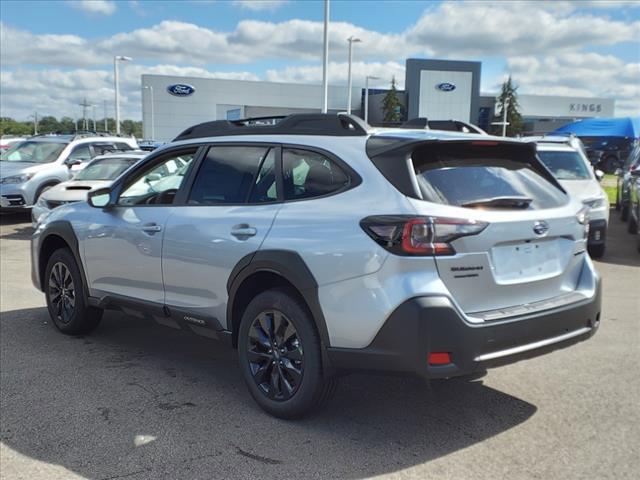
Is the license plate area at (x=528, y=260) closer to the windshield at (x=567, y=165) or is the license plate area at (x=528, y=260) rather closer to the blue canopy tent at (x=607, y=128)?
the windshield at (x=567, y=165)

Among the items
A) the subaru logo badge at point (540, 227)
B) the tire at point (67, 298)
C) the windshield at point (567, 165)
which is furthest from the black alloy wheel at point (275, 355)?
the windshield at point (567, 165)

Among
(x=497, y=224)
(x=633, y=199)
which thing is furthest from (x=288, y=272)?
(x=633, y=199)

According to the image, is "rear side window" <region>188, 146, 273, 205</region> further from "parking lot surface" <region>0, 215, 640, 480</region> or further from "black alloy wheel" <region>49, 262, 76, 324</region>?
"black alloy wheel" <region>49, 262, 76, 324</region>

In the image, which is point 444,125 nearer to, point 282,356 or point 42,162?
point 282,356

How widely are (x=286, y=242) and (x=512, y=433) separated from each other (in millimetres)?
1731

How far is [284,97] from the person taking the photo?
2586 inches

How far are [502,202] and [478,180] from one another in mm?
185

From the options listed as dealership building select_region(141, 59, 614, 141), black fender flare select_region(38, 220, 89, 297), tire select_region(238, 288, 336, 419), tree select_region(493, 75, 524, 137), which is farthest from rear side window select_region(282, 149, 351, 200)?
tree select_region(493, 75, 524, 137)

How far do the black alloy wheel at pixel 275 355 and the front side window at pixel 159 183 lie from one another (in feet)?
4.52

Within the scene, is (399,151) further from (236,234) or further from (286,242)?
(236,234)

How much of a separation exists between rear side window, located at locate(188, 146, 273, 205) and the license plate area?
152 cm

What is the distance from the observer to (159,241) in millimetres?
4656


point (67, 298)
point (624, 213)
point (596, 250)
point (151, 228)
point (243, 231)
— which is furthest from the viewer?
point (624, 213)

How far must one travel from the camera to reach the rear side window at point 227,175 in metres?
4.30
